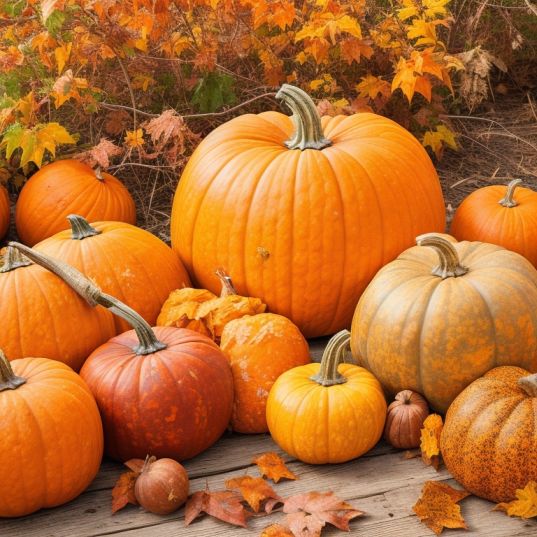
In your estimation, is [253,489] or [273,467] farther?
[273,467]

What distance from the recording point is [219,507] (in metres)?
2.54

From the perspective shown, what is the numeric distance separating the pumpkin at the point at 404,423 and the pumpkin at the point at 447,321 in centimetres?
8

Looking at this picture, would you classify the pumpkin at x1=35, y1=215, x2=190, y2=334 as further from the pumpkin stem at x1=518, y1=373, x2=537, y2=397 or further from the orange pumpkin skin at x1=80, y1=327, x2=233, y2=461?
the pumpkin stem at x1=518, y1=373, x2=537, y2=397

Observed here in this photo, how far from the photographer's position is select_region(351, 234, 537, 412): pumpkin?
2.73 meters

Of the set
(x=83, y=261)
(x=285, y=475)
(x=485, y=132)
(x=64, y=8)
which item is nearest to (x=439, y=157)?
(x=485, y=132)

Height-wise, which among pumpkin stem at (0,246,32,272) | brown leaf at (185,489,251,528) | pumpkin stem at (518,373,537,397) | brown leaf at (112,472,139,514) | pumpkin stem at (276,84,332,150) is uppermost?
pumpkin stem at (276,84,332,150)

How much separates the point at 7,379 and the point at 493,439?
140 centimetres

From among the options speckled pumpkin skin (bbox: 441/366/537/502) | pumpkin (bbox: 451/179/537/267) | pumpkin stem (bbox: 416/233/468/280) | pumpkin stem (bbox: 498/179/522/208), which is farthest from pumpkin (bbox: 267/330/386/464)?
pumpkin stem (bbox: 498/179/522/208)

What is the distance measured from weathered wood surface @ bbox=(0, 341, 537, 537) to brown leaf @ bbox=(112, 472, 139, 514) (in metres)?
0.02

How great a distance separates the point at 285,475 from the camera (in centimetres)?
268

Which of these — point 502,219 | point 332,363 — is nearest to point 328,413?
point 332,363

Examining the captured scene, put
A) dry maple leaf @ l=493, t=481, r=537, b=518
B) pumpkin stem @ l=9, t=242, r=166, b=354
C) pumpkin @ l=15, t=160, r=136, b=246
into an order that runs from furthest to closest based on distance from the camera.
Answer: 1. pumpkin @ l=15, t=160, r=136, b=246
2. pumpkin stem @ l=9, t=242, r=166, b=354
3. dry maple leaf @ l=493, t=481, r=537, b=518

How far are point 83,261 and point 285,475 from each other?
115 cm

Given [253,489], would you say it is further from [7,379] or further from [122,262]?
[122,262]
